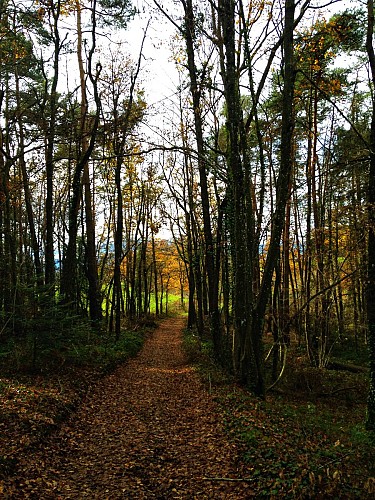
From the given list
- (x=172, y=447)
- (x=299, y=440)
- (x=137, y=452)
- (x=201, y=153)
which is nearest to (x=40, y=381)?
(x=137, y=452)

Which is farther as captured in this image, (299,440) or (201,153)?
(201,153)

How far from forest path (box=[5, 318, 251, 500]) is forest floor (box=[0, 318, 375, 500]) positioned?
0.05 ft

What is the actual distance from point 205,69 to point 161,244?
24764 millimetres

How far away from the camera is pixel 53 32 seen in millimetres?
13203

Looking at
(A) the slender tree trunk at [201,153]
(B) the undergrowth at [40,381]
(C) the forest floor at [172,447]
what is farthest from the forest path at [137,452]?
(A) the slender tree trunk at [201,153]

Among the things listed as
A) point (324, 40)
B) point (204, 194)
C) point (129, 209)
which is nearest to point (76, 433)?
point (204, 194)

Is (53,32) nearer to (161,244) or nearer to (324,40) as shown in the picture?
(324,40)

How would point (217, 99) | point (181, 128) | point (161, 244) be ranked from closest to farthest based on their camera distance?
point (217, 99), point (181, 128), point (161, 244)

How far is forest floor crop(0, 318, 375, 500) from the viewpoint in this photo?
4520 millimetres

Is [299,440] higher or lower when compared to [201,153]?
lower

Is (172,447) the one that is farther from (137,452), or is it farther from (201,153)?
(201,153)

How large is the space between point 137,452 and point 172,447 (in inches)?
23.3

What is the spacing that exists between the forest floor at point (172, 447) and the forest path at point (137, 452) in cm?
2

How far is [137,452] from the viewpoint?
5707mm
